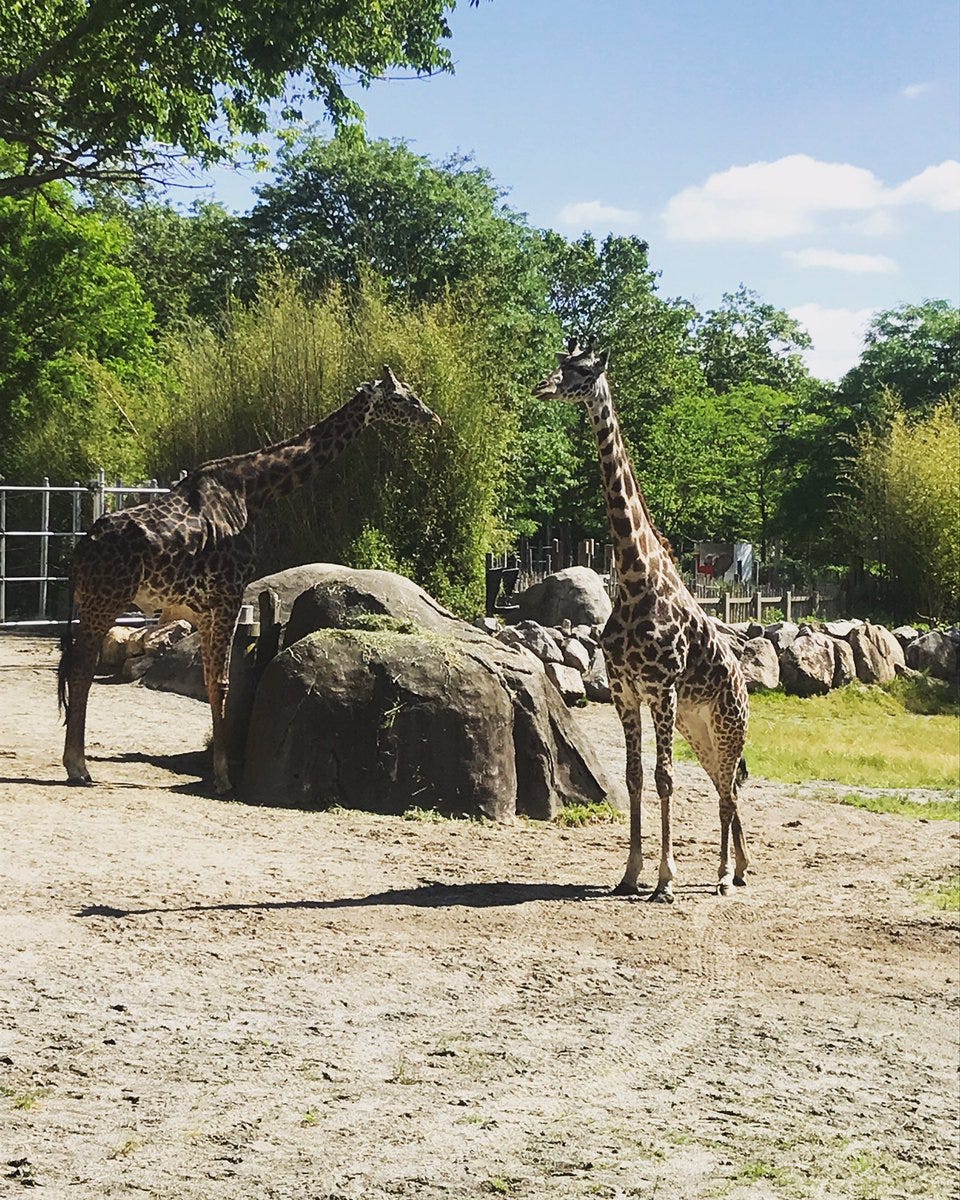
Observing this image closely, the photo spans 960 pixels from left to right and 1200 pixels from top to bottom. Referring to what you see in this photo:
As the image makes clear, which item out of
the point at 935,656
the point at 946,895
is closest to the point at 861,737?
the point at 935,656

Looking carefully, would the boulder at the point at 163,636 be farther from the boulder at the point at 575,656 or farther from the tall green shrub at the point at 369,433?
the boulder at the point at 575,656

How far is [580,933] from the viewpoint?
7734 mm

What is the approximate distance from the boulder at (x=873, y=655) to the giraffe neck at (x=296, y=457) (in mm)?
12770

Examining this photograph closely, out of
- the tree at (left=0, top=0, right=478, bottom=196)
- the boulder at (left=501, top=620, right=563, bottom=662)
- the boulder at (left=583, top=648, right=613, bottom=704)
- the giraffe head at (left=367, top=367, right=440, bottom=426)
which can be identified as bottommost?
the boulder at (left=583, top=648, right=613, bottom=704)

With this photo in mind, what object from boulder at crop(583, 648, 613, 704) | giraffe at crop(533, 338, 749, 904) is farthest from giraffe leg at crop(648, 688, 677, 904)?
boulder at crop(583, 648, 613, 704)

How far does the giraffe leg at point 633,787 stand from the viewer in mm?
8484

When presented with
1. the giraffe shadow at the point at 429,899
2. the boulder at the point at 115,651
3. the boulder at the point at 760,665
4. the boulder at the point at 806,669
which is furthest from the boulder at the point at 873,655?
the giraffe shadow at the point at 429,899

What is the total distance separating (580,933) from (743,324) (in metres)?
59.4

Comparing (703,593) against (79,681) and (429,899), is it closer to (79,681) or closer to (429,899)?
(79,681)

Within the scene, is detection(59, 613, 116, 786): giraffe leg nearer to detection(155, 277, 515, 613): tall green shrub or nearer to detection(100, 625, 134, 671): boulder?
detection(100, 625, 134, 671): boulder

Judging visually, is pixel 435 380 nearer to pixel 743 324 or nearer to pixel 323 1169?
pixel 323 1169

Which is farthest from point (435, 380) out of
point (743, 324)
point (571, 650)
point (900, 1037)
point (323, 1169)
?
point (743, 324)

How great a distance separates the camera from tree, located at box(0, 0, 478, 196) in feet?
46.0

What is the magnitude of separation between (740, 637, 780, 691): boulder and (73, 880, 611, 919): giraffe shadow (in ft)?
40.7
